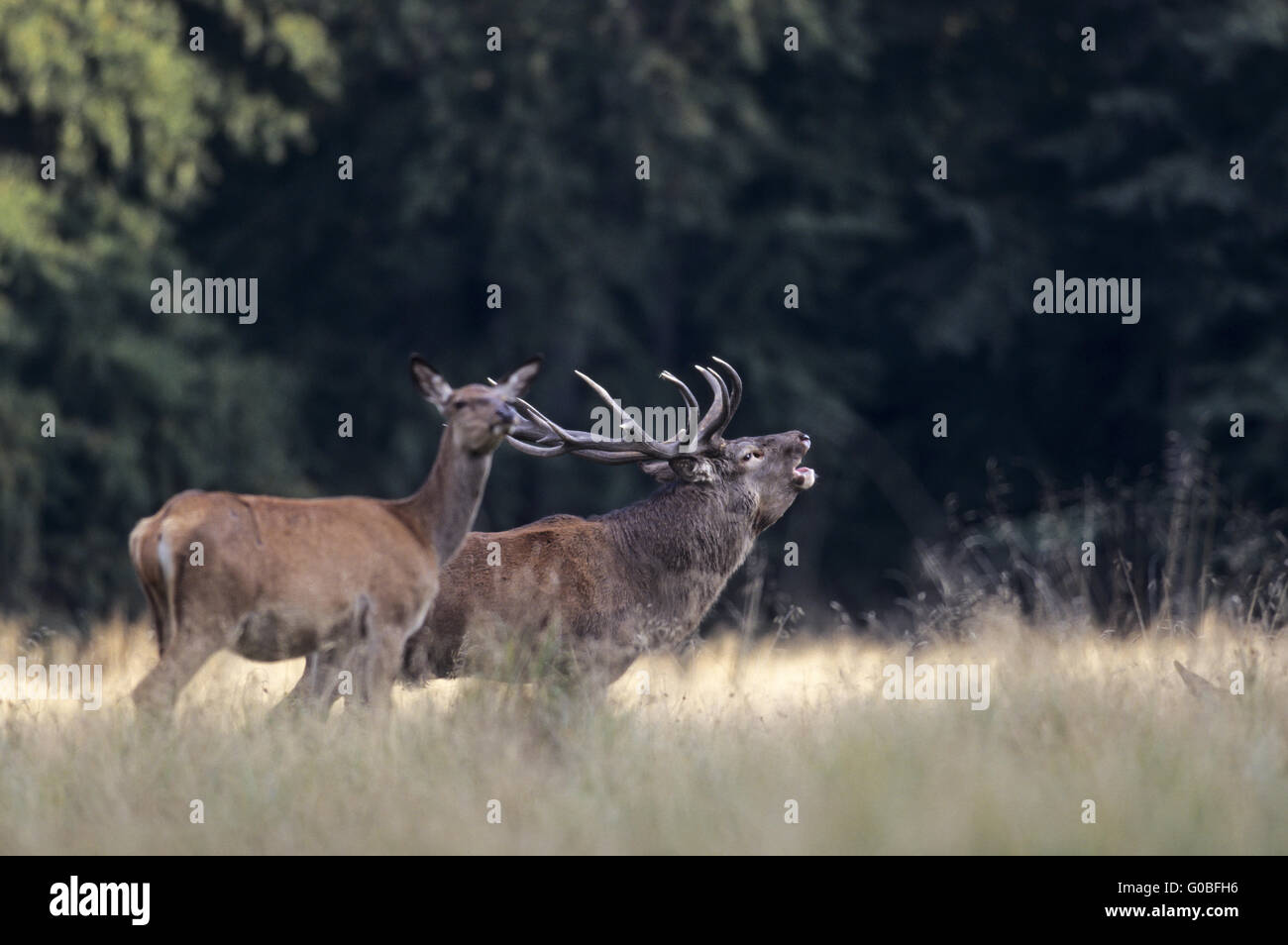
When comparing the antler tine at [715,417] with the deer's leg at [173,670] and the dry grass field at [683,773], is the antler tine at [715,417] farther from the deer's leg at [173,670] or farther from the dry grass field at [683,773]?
the deer's leg at [173,670]

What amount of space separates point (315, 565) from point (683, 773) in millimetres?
1624

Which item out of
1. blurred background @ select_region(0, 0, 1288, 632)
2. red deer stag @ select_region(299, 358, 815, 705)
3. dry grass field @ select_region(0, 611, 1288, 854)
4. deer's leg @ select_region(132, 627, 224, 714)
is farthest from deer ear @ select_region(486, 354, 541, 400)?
blurred background @ select_region(0, 0, 1288, 632)

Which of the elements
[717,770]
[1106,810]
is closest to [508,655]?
[717,770]

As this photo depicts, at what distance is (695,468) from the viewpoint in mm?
8367

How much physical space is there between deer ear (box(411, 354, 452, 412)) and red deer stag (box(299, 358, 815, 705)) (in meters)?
0.70

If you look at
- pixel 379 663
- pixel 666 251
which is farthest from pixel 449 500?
pixel 666 251

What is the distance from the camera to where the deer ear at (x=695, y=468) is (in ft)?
27.4

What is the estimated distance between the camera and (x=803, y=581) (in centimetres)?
1844

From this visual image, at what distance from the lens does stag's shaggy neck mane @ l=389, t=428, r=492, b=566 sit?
23.3ft

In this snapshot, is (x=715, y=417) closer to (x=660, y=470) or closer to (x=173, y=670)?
(x=660, y=470)

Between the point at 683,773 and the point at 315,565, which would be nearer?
the point at 683,773

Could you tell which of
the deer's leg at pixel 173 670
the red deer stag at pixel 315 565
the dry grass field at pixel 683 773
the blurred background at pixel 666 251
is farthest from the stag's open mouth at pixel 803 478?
the blurred background at pixel 666 251
